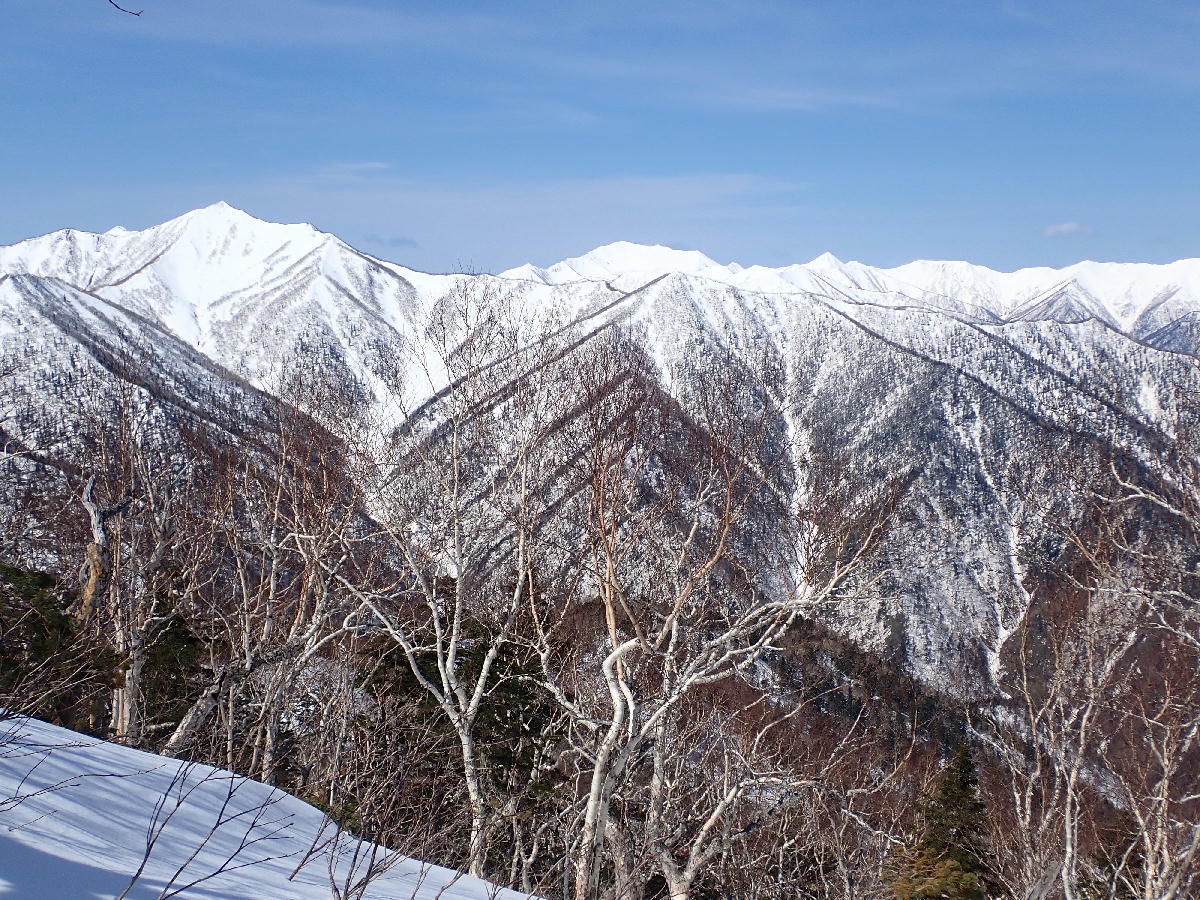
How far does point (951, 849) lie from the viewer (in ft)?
58.1

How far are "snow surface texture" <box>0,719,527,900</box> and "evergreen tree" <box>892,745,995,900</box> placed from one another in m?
8.70

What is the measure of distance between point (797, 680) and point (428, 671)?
46022mm

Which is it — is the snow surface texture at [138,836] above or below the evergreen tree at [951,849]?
above

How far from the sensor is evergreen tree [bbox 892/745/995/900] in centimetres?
1303

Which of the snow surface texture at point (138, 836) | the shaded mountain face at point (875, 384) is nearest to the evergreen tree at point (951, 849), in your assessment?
the snow surface texture at point (138, 836)

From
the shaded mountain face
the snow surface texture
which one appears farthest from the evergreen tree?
the shaded mountain face

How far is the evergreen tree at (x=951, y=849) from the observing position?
42.8 ft

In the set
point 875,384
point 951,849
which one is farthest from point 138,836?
point 875,384

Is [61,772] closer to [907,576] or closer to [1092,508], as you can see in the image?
[1092,508]

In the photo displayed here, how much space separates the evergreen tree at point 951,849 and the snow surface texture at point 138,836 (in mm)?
8702

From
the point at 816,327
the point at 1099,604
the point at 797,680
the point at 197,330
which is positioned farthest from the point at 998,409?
the point at 197,330

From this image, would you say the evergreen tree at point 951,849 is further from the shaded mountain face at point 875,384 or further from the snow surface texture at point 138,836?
the shaded mountain face at point 875,384

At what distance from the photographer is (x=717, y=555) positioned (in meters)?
8.71

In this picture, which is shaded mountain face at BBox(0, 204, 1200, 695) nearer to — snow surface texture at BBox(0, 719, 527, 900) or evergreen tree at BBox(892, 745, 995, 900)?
evergreen tree at BBox(892, 745, 995, 900)
